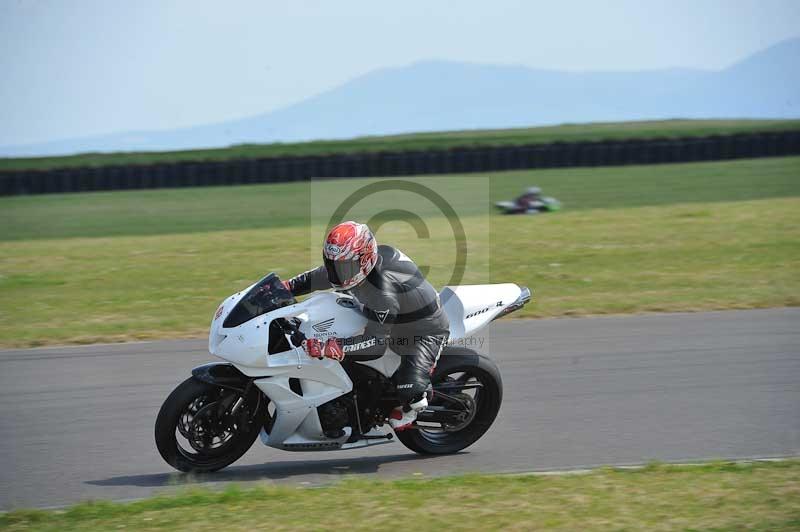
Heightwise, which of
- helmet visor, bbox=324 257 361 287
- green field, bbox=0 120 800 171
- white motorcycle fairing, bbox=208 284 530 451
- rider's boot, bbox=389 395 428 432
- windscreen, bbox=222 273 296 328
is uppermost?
green field, bbox=0 120 800 171

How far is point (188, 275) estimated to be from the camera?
13820mm

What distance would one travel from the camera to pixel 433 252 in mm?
16219

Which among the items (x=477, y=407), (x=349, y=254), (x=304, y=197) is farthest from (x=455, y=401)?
(x=304, y=197)


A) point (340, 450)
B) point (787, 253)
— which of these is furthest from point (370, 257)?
point (787, 253)

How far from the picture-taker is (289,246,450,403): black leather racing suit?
5.96 meters

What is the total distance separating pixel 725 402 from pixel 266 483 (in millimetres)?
3788

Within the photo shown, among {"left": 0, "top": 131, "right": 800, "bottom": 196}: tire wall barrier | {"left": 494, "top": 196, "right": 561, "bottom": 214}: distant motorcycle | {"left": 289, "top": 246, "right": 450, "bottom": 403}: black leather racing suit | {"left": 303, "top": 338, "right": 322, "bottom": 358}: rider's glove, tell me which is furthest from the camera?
{"left": 0, "top": 131, "right": 800, "bottom": 196}: tire wall barrier

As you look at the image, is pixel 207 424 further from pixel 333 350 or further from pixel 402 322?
pixel 402 322

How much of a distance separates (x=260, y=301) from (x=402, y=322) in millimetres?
961

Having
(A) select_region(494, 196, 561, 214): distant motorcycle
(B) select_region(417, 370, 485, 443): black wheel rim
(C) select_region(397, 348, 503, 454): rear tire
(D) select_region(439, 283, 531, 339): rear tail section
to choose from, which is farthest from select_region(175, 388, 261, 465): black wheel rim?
(A) select_region(494, 196, 561, 214): distant motorcycle

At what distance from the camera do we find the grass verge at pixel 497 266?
1117 centimetres

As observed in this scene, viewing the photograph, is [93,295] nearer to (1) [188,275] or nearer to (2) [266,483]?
(1) [188,275]

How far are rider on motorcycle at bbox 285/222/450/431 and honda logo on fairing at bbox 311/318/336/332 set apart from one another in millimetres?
152

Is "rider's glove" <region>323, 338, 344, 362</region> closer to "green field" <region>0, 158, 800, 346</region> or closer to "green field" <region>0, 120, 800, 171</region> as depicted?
"green field" <region>0, 158, 800, 346</region>
